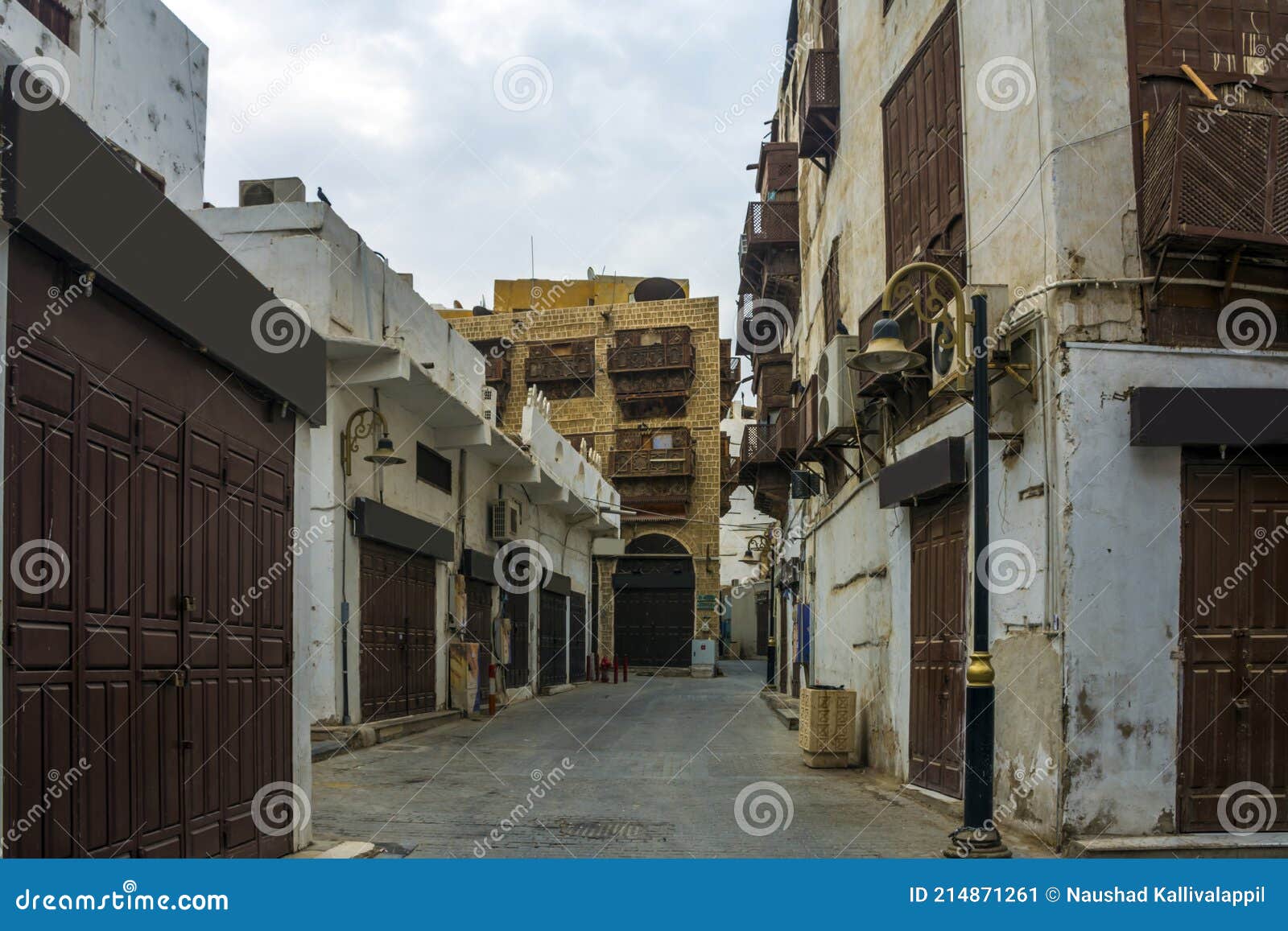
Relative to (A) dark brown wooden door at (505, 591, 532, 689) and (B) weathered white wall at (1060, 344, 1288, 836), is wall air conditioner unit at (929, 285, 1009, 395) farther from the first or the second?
(A) dark brown wooden door at (505, 591, 532, 689)

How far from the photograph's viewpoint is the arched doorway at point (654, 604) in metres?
43.9

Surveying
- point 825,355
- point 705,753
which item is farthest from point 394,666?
point 825,355

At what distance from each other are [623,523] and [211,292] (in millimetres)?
38128

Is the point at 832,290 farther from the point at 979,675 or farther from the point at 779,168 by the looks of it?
the point at 979,675

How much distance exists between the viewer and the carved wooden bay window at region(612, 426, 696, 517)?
43.7m

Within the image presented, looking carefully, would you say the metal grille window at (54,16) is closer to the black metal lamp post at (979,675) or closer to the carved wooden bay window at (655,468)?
the black metal lamp post at (979,675)

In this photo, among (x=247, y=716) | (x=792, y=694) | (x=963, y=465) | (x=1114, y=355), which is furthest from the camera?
(x=792, y=694)

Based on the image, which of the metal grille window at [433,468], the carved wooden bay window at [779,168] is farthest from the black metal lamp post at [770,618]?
the metal grille window at [433,468]

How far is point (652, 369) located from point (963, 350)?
1378 inches

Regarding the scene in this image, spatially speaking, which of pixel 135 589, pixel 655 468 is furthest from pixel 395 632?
pixel 655 468

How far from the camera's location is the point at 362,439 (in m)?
16.1

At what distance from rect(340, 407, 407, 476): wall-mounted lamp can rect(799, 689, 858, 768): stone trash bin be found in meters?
5.99

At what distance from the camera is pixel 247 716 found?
717cm

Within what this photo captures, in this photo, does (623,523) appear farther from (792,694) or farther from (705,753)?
(705,753)
